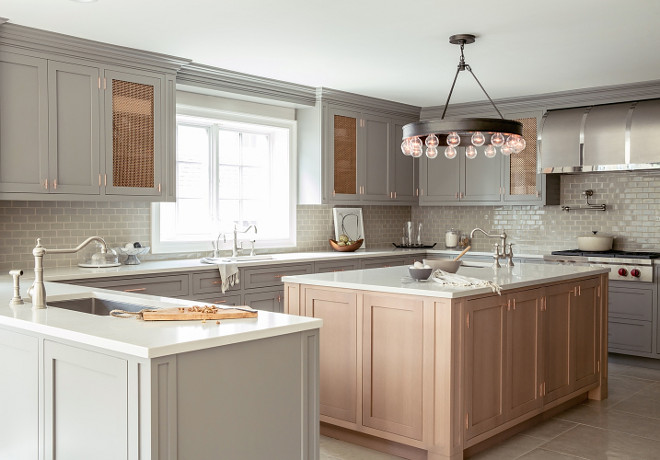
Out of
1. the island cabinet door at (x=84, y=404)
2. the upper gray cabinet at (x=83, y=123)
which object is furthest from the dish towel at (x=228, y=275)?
the island cabinet door at (x=84, y=404)

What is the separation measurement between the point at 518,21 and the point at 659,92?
264 centimetres

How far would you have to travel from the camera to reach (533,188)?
7.18 meters

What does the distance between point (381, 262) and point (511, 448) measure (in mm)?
3200

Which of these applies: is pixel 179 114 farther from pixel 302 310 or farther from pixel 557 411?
pixel 557 411

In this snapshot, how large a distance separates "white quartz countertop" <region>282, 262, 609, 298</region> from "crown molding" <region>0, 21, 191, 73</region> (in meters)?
2.13

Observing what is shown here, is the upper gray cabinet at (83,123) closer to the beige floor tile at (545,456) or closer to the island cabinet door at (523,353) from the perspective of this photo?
the island cabinet door at (523,353)

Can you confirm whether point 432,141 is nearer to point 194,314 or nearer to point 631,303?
point 194,314

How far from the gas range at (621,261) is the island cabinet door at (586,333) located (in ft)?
3.60

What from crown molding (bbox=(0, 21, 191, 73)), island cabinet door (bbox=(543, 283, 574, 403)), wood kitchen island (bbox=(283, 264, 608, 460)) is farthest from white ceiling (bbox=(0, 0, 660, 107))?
island cabinet door (bbox=(543, 283, 574, 403))

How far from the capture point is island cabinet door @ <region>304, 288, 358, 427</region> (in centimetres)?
405

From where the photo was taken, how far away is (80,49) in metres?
4.83

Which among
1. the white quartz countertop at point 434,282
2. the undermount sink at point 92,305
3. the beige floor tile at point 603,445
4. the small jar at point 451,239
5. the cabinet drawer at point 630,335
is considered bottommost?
the beige floor tile at point 603,445

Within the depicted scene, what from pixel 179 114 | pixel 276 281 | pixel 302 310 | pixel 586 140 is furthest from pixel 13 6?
pixel 586 140

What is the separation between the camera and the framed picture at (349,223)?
24.4ft
